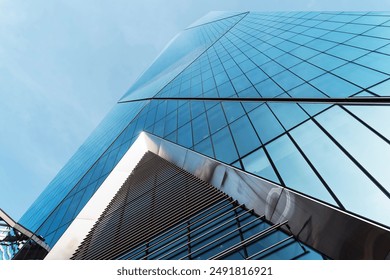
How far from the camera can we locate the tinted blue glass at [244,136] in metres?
8.70

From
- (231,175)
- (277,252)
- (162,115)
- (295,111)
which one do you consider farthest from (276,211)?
(162,115)

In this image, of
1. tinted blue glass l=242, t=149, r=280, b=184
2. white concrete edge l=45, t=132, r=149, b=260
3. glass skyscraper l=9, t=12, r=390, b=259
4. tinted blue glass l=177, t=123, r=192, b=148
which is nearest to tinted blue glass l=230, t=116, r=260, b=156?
glass skyscraper l=9, t=12, r=390, b=259

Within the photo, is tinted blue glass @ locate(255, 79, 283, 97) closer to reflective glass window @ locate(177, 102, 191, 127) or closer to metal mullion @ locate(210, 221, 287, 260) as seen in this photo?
reflective glass window @ locate(177, 102, 191, 127)

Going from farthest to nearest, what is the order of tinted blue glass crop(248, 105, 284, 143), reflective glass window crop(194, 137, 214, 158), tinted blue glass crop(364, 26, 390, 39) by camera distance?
tinted blue glass crop(364, 26, 390, 39)
reflective glass window crop(194, 137, 214, 158)
tinted blue glass crop(248, 105, 284, 143)

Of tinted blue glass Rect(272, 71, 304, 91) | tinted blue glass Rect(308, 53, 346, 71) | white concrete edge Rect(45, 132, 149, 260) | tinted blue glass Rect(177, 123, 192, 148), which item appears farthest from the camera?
tinted blue glass Rect(177, 123, 192, 148)

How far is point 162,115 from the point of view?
60.8ft

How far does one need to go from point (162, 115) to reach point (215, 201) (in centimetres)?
1103

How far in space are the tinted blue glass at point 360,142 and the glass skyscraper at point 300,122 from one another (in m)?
0.02

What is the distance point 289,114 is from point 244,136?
156 cm

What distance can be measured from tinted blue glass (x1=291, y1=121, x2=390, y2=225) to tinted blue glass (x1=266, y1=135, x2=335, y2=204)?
176 mm

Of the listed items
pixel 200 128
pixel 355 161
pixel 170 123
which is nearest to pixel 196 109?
pixel 170 123

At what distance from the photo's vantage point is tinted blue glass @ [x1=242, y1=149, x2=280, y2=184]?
6.90m

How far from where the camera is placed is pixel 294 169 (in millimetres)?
6500

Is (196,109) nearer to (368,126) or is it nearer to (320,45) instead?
(320,45)
